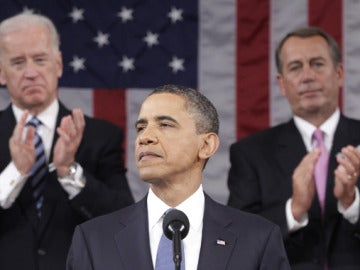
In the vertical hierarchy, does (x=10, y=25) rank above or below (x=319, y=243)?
above

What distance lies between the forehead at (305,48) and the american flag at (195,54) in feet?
1.88

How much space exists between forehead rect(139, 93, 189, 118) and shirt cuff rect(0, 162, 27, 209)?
958 mm

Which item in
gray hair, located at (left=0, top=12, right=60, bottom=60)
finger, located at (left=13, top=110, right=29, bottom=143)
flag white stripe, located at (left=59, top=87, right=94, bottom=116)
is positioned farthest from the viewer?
flag white stripe, located at (left=59, top=87, right=94, bottom=116)

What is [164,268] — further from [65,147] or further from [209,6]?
[209,6]

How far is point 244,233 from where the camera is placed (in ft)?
10.8

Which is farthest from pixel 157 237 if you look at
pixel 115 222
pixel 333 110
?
pixel 333 110

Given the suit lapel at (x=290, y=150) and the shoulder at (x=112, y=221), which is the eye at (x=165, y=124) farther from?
the suit lapel at (x=290, y=150)

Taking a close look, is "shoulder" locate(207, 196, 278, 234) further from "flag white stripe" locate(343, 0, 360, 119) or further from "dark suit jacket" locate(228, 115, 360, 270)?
A: "flag white stripe" locate(343, 0, 360, 119)

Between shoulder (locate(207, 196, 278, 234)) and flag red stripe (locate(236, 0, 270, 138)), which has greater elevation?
flag red stripe (locate(236, 0, 270, 138))

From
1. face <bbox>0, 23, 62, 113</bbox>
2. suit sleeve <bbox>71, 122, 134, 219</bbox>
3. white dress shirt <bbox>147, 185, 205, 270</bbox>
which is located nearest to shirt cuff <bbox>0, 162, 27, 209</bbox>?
suit sleeve <bbox>71, 122, 134, 219</bbox>

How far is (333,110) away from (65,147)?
3.97ft

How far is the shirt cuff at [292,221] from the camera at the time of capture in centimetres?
428

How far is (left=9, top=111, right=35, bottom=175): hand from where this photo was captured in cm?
418

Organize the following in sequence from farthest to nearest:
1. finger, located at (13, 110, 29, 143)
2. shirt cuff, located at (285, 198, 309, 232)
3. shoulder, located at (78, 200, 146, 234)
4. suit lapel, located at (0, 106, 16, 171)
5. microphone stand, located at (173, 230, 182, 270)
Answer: suit lapel, located at (0, 106, 16, 171) → shirt cuff, located at (285, 198, 309, 232) → finger, located at (13, 110, 29, 143) → shoulder, located at (78, 200, 146, 234) → microphone stand, located at (173, 230, 182, 270)
